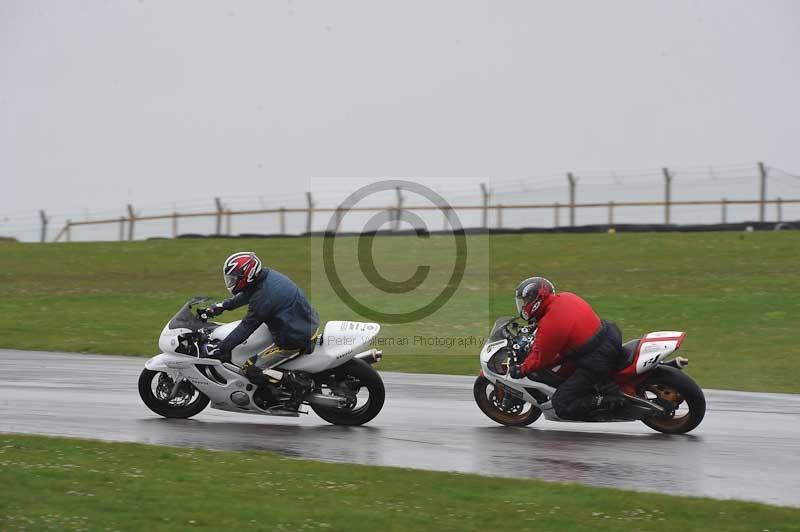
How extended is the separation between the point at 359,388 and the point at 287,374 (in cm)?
75

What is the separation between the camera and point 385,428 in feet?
36.6

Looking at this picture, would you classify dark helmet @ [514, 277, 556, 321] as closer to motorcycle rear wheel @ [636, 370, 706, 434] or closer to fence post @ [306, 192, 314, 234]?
motorcycle rear wheel @ [636, 370, 706, 434]

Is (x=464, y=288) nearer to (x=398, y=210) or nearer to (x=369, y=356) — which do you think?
(x=398, y=210)

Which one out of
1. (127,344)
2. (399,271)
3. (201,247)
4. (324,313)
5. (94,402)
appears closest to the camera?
(94,402)

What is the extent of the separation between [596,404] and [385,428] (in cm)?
214

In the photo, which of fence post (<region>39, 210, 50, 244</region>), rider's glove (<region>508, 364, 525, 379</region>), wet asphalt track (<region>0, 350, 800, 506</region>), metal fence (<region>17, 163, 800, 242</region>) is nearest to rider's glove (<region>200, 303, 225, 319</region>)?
wet asphalt track (<region>0, 350, 800, 506</region>)

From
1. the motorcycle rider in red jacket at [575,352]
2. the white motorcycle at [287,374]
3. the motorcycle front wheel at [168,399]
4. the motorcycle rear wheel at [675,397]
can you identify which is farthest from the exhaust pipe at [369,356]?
the motorcycle rear wheel at [675,397]

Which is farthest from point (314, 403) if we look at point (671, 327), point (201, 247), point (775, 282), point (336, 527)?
point (201, 247)

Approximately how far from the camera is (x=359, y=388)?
36.9ft

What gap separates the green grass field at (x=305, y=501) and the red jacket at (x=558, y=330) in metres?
2.59

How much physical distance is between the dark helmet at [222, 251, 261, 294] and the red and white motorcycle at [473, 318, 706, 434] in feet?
8.38

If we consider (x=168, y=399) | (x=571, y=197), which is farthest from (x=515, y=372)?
(x=571, y=197)

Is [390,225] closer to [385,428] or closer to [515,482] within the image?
[385,428]

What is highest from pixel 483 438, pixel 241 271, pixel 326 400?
pixel 241 271
